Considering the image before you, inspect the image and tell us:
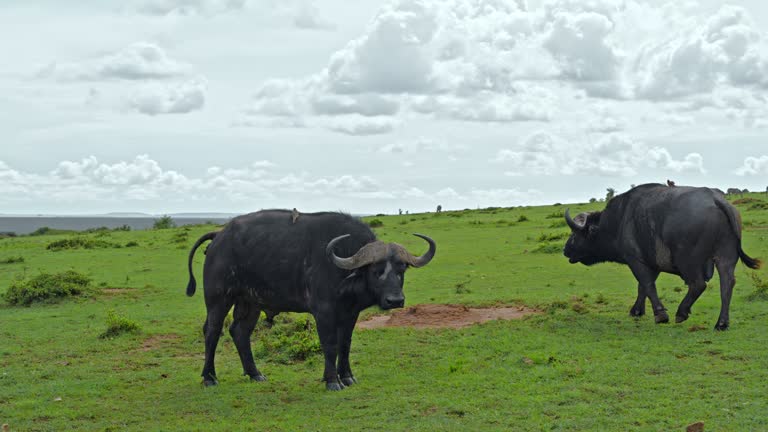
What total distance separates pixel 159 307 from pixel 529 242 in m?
15.1

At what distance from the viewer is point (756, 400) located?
28.3 feet

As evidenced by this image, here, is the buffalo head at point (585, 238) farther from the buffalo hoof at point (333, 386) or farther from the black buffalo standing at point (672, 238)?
the buffalo hoof at point (333, 386)

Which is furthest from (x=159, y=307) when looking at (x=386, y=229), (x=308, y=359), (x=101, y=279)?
(x=386, y=229)

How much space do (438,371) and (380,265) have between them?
6.65 feet

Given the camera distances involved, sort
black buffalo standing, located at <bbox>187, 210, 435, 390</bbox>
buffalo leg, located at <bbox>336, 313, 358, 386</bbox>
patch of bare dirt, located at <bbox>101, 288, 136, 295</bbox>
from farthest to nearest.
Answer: patch of bare dirt, located at <bbox>101, 288, 136, 295</bbox>
buffalo leg, located at <bbox>336, 313, 358, 386</bbox>
black buffalo standing, located at <bbox>187, 210, 435, 390</bbox>

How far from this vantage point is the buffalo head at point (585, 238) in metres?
15.9

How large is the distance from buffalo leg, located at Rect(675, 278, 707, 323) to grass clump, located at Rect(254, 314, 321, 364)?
6133 mm

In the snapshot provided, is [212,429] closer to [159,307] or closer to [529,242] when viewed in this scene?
[159,307]

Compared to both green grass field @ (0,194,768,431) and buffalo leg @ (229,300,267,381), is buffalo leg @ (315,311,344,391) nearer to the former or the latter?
green grass field @ (0,194,768,431)

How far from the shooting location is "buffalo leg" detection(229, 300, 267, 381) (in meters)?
11.2

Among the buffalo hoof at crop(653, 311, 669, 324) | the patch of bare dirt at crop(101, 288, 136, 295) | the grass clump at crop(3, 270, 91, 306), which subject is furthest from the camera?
the patch of bare dirt at crop(101, 288, 136, 295)

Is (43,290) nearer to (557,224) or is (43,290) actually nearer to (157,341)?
(157,341)

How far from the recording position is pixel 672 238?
44.2 ft

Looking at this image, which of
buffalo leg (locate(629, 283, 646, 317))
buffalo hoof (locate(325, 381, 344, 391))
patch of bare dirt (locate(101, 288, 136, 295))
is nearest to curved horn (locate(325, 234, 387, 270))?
buffalo hoof (locate(325, 381, 344, 391))
